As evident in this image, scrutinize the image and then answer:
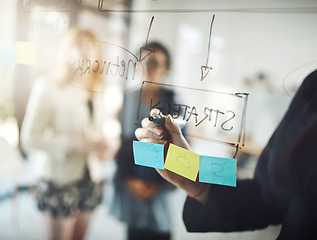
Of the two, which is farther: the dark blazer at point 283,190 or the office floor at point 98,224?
the office floor at point 98,224

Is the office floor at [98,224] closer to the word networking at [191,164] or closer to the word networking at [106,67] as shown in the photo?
the word networking at [191,164]

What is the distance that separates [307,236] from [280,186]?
122mm

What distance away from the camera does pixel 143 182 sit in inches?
31.9

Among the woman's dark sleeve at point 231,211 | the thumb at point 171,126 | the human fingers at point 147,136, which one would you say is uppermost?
the thumb at point 171,126

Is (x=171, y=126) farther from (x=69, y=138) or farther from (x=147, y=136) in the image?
(x=69, y=138)

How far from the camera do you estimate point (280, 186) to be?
0.66m

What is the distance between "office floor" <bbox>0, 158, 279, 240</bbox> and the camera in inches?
28.9

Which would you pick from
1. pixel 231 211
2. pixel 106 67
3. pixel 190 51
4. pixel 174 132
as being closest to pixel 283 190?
pixel 231 211

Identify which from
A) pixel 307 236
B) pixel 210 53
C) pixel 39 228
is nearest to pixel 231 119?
pixel 210 53

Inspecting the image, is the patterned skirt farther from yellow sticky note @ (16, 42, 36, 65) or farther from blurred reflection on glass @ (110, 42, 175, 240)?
yellow sticky note @ (16, 42, 36, 65)

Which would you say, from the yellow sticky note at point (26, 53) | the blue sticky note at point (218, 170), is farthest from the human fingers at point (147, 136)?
the yellow sticky note at point (26, 53)

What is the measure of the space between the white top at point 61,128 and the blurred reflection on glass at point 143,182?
63 mm

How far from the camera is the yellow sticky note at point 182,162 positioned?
69 centimetres

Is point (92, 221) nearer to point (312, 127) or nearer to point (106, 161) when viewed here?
point (106, 161)
